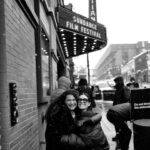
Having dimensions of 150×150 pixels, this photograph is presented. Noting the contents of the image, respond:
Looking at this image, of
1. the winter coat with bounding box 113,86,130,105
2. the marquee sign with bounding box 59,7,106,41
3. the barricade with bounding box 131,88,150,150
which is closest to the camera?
the barricade with bounding box 131,88,150,150

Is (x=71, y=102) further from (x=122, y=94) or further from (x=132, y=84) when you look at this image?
(x=132, y=84)

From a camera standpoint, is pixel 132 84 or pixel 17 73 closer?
pixel 17 73

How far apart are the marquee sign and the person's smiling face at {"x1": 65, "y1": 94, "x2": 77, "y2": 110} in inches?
346

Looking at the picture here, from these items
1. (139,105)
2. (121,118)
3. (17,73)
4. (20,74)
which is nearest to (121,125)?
(121,118)

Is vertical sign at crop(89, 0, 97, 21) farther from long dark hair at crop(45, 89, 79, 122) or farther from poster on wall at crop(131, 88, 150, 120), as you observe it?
long dark hair at crop(45, 89, 79, 122)

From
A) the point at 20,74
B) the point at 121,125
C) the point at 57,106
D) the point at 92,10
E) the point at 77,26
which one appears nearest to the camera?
the point at 57,106

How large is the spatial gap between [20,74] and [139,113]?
1817 millimetres

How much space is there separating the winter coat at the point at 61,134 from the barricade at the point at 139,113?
1.19m

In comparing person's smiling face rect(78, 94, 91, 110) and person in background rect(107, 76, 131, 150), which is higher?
person's smiling face rect(78, 94, 91, 110)

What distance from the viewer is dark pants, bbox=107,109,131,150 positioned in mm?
5543

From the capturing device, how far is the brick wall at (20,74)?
3506 mm

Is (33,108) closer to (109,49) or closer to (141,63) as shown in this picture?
(141,63)

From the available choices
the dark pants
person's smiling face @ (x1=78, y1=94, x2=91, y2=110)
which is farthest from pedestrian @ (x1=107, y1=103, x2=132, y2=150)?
person's smiling face @ (x1=78, y1=94, x2=91, y2=110)

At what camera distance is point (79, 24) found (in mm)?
12766
